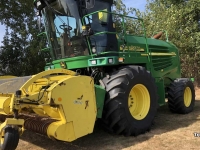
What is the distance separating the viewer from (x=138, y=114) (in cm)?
473

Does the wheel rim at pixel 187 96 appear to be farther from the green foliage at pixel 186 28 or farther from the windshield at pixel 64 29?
the green foliage at pixel 186 28

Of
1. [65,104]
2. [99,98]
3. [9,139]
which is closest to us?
[9,139]

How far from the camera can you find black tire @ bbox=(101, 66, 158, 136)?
13.5ft

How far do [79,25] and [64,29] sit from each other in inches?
18.2

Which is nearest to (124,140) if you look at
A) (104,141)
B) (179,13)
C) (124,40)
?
(104,141)

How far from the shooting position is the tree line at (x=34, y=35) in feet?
38.3

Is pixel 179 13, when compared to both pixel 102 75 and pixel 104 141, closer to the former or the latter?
pixel 102 75

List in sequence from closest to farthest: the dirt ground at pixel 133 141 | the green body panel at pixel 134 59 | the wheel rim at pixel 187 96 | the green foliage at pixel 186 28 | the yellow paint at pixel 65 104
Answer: the yellow paint at pixel 65 104 → the dirt ground at pixel 133 141 → the green body panel at pixel 134 59 → the wheel rim at pixel 187 96 → the green foliage at pixel 186 28

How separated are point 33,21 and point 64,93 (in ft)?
31.8

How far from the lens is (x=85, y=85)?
3.85 meters

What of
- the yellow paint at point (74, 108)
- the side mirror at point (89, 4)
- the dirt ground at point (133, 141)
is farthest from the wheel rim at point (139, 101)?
the side mirror at point (89, 4)

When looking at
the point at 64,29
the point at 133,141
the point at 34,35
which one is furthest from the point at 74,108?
the point at 34,35

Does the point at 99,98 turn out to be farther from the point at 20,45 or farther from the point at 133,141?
the point at 20,45

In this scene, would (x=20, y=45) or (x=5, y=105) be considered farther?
(x=20, y=45)
